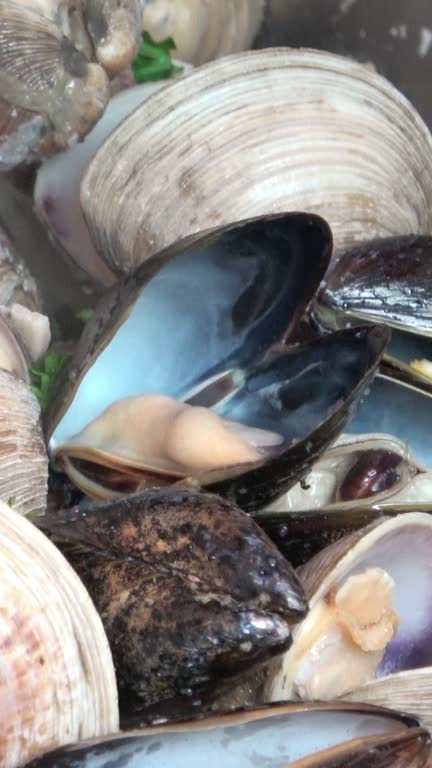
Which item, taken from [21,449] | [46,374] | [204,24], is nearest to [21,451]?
[21,449]

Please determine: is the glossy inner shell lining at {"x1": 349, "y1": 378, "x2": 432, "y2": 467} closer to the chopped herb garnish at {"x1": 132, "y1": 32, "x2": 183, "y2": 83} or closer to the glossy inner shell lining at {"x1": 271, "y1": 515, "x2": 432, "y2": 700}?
the glossy inner shell lining at {"x1": 271, "y1": 515, "x2": 432, "y2": 700}

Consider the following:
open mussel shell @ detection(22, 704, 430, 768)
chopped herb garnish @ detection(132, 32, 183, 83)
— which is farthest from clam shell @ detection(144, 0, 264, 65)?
open mussel shell @ detection(22, 704, 430, 768)

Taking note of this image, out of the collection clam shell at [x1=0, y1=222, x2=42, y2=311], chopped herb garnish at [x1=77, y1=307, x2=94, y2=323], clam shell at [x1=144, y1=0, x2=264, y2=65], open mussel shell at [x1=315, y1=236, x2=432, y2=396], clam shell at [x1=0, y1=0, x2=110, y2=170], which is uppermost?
clam shell at [x1=144, y1=0, x2=264, y2=65]

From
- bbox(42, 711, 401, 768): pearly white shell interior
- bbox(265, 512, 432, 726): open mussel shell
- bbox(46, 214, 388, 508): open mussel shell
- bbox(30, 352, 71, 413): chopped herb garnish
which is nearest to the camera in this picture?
bbox(42, 711, 401, 768): pearly white shell interior

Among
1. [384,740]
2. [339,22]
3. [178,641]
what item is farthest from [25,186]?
[384,740]

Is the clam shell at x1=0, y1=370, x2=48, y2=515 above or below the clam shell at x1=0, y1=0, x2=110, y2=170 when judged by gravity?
below

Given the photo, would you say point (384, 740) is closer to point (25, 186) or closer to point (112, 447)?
point (112, 447)
